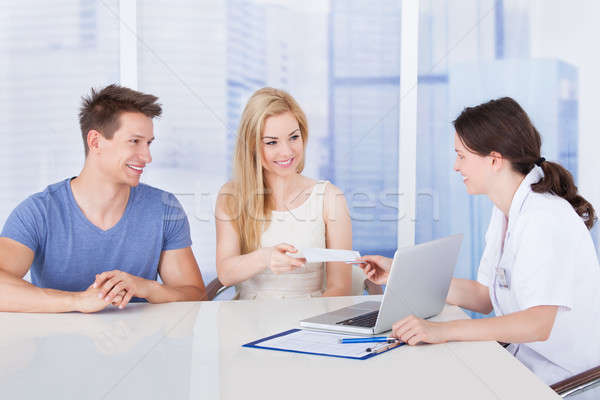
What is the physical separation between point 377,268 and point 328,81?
1.70 meters

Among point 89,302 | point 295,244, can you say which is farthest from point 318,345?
point 295,244

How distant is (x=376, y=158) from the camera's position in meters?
3.20

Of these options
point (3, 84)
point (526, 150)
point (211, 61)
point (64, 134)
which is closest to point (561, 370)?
point (526, 150)

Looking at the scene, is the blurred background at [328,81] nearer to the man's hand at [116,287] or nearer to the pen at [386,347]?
the man's hand at [116,287]

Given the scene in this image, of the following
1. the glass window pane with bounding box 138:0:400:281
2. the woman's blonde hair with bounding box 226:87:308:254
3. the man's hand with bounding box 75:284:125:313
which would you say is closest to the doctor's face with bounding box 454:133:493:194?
the woman's blonde hair with bounding box 226:87:308:254

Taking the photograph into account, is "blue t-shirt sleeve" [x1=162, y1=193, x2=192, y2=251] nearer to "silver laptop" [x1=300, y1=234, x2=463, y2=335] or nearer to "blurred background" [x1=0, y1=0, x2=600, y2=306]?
"silver laptop" [x1=300, y1=234, x2=463, y2=335]

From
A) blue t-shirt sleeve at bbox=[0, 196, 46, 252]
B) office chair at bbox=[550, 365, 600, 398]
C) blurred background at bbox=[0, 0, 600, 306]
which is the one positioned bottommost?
office chair at bbox=[550, 365, 600, 398]

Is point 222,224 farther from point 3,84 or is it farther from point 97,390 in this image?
point 3,84

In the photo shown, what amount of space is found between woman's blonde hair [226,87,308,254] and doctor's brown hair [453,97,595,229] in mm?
803

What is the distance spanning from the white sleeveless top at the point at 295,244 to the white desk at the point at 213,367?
679mm

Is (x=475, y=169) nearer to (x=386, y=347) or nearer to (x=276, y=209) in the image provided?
(x=386, y=347)

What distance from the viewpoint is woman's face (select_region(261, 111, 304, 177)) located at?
7.07 feet

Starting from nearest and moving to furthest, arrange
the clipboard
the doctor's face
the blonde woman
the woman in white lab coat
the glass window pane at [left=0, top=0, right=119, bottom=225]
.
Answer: the clipboard < the woman in white lab coat < the doctor's face < the blonde woman < the glass window pane at [left=0, top=0, right=119, bottom=225]

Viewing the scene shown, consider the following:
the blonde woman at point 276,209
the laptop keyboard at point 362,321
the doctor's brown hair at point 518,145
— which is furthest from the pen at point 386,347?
the blonde woman at point 276,209
